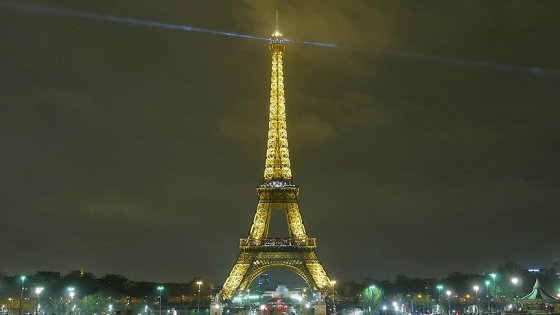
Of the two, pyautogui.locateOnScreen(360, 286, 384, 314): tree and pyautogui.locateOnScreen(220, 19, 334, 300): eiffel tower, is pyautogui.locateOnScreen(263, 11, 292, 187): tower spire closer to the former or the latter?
pyautogui.locateOnScreen(220, 19, 334, 300): eiffel tower

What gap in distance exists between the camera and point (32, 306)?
109 meters

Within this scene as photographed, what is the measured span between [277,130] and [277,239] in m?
16.8

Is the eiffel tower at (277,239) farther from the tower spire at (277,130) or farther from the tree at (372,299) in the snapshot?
the tree at (372,299)

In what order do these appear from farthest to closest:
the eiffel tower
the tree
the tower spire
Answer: the tree → the tower spire → the eiffel tower

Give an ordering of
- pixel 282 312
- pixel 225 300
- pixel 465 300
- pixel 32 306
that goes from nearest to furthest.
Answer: pixel 282 312, pixel 225 300, pixel 32 306, pixel 465 300

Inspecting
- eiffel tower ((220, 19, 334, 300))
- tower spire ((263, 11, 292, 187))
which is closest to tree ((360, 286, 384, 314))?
eiffel tower ((220, 19, 334, 300))

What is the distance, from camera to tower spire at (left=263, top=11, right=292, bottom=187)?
93.9 m

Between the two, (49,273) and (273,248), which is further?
(49,273)

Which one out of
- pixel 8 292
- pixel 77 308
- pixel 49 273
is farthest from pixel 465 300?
pixel 49 273

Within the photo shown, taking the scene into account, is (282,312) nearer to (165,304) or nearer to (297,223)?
(297,223)

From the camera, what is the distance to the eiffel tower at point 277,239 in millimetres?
90706

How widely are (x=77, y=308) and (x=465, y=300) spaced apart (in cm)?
7535

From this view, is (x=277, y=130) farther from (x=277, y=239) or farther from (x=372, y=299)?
(x=372, y=299)

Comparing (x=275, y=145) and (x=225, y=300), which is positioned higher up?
(x=275, y=145)
